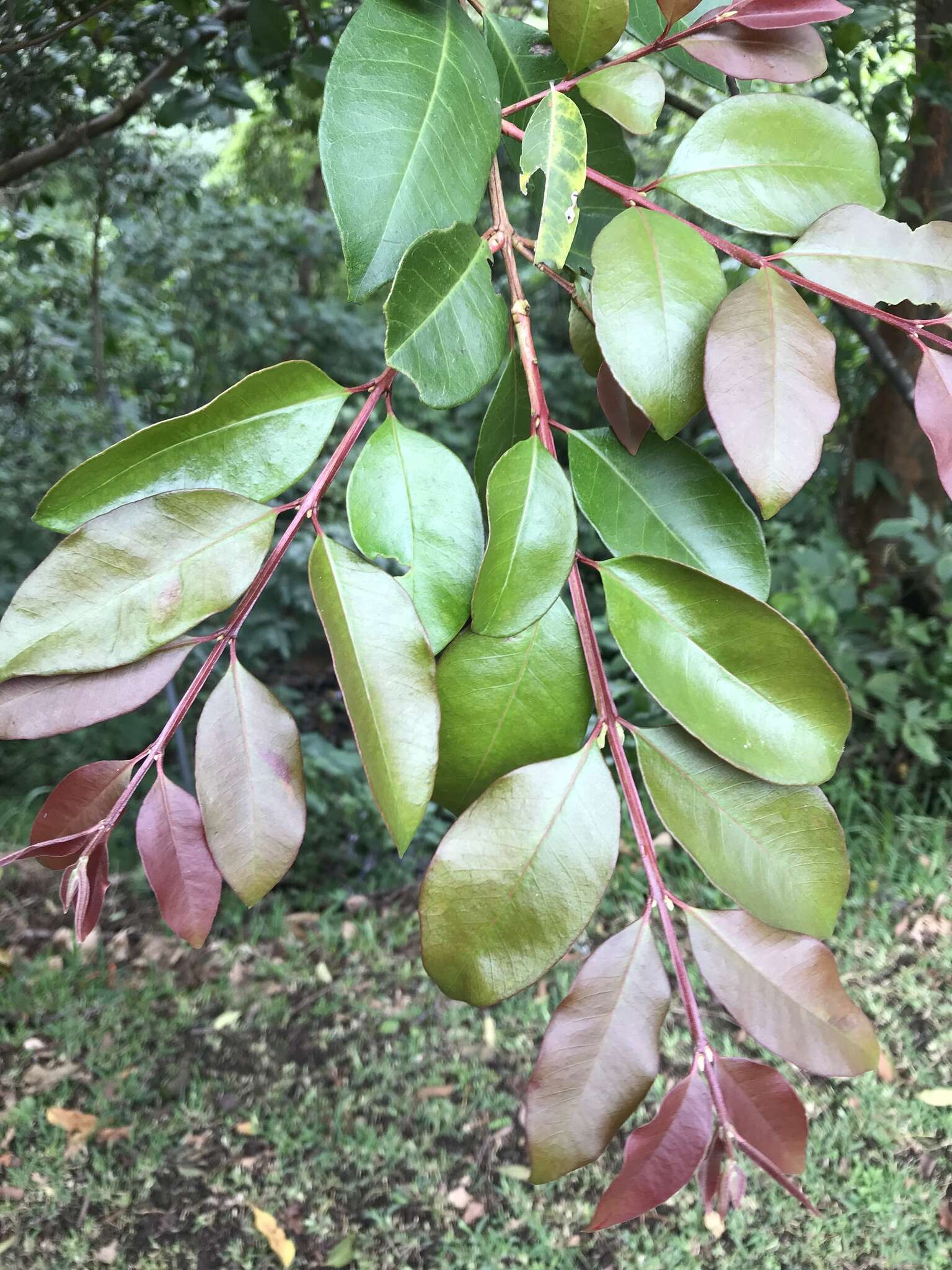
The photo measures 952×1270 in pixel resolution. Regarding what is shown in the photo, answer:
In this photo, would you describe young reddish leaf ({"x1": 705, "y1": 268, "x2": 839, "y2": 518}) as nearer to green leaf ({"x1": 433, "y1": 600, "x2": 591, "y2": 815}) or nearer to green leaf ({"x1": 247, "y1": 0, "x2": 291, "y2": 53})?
green leaf ({"x1": 433, "y1": 600, "x2": 591, "y2": 815})

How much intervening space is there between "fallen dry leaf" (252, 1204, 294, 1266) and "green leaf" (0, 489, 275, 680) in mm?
1800

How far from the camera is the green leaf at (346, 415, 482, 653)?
1.39 ft

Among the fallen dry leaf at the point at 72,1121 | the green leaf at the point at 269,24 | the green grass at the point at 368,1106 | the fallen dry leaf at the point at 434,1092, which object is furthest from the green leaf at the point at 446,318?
the fallen dry leaf at the point at 72,1121

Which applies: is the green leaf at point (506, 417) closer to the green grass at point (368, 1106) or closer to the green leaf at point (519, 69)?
the green leaf at point (519, 69)

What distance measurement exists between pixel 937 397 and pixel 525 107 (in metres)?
0.29

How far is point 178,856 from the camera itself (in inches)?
16.3

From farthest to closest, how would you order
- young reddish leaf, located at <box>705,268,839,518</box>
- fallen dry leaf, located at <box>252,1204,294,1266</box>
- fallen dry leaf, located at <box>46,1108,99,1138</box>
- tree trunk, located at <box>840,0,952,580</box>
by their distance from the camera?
tree trunk, located at <box>840,0,952,580</box>, fallen dry leaf, located at <box>46,1108,99,1138</box>, fallen dry leaf, located at <box>252,1204,294,1266</box>, young reddish leaf, located at <box>705,268,839,518</box>

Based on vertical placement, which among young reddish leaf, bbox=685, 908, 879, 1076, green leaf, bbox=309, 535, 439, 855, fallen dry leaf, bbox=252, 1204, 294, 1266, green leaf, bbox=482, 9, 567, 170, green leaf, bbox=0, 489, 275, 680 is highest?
green leaf, bbox=482, 9, 567, 170

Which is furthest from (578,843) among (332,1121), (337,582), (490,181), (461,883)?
(332,1121)

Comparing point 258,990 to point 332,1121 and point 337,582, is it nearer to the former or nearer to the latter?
point 332,1121

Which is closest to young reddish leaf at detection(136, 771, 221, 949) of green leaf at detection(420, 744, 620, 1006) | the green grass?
green leaf at detection(420, 744, 620, 1006)

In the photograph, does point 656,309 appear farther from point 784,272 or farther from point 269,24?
point 269,24

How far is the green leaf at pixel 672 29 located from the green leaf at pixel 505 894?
42cm

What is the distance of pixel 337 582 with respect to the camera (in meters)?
0.39
